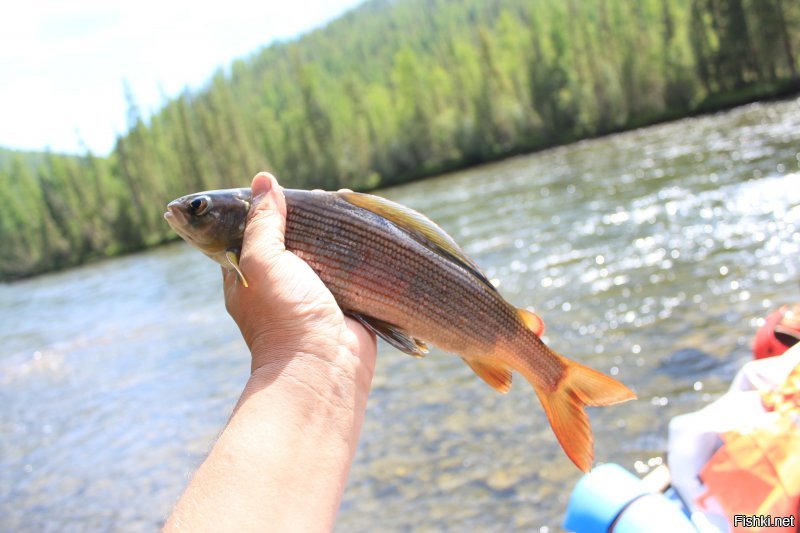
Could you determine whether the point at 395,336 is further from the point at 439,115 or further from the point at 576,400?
the point at 439,115

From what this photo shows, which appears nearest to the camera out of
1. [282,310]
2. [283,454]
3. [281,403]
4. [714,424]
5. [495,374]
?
[283,454]

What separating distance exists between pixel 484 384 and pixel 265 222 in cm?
769

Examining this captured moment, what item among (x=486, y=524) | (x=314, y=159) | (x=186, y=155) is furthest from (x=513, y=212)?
(x=186, y=155)

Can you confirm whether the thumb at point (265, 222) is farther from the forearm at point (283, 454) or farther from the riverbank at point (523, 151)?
the riverbank at point (523, 151)

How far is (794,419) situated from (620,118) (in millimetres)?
60615

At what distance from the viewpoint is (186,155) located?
88.8 meters

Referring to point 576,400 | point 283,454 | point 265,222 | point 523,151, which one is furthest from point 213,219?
point 523,151

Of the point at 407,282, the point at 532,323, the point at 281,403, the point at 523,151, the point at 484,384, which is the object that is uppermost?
the point at 407,282

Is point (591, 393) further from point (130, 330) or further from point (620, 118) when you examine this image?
point (620, 118)

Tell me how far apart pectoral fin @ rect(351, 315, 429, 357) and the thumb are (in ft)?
1.60

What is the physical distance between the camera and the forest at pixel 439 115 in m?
57.0

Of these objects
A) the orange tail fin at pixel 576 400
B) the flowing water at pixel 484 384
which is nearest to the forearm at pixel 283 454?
the flowing water at pixel 484 384

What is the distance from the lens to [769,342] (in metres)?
4.96

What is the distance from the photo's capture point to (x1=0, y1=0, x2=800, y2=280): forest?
56969 mm
